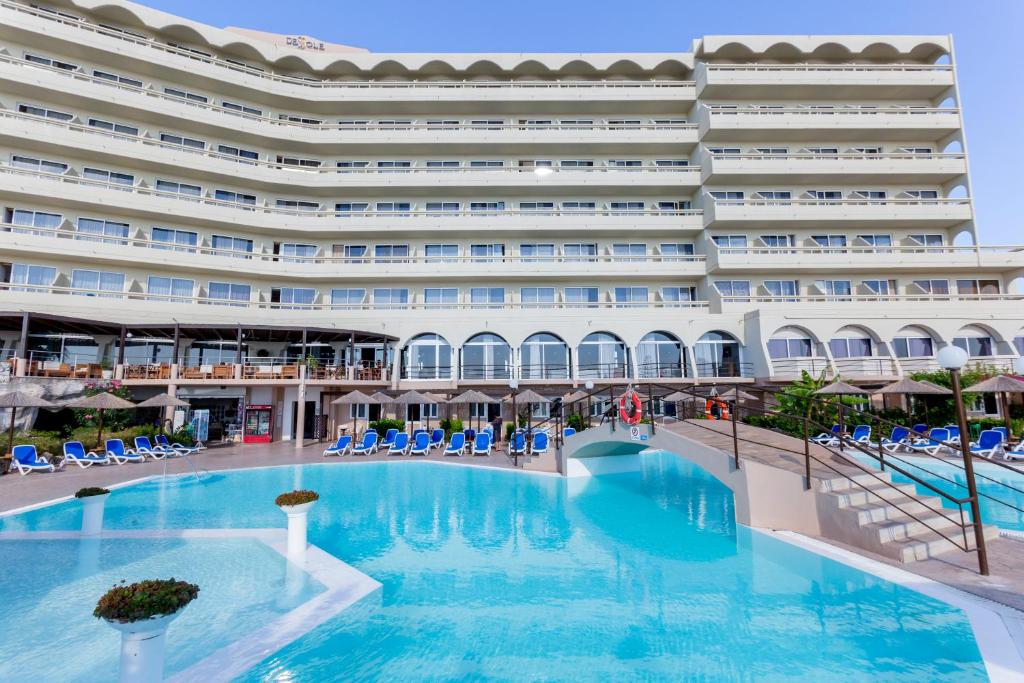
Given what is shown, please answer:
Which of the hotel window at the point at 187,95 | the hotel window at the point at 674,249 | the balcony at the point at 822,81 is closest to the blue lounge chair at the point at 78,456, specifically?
the hotel window at the point at 187,95

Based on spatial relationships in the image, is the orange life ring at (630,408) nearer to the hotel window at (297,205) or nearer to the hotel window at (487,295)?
the hotel window at (487,295)

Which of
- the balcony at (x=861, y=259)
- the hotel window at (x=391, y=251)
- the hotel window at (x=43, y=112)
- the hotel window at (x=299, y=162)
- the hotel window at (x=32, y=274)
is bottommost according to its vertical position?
the hotel window at (x=32, y=274)

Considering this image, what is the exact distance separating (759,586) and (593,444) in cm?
806

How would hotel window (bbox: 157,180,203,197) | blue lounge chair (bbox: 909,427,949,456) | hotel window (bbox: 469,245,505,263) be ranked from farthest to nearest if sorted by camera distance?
hotel window (bbox: 469,245,505,263), hotel window (bbox: 157,180,203,197), blue lounge chair (bbox: 909,427,949,456)

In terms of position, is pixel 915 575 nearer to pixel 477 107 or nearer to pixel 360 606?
pixel 360 606

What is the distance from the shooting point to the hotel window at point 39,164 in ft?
82.3

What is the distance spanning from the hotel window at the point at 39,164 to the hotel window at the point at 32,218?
2.23 meters

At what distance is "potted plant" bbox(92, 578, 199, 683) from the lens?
360 centimetres

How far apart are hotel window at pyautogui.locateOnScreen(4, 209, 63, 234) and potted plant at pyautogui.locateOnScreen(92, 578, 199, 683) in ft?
98.7

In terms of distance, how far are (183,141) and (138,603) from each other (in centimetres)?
3329

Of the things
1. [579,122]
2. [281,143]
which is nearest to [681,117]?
[579,122]

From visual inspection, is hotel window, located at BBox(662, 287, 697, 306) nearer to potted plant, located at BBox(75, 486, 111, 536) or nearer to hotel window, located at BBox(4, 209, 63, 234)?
potted plant, located at BBox(75, 486, 111, 536)

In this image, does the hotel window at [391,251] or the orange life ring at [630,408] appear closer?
the orange life ring at [630,408]

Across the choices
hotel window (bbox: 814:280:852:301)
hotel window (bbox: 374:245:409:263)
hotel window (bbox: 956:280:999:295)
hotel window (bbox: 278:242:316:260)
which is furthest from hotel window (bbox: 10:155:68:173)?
hotel window (bbox: 956:280:999:295)
